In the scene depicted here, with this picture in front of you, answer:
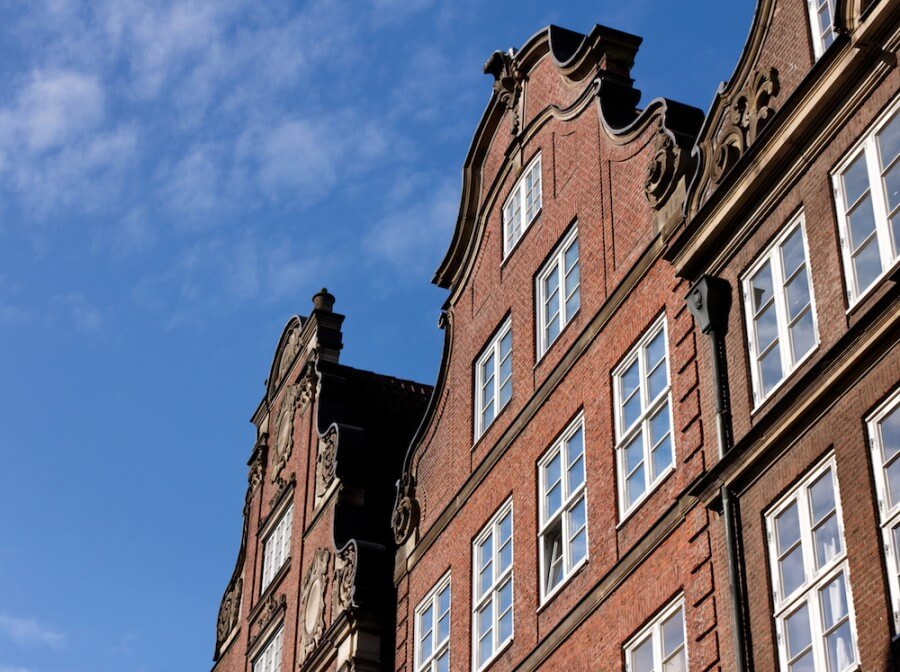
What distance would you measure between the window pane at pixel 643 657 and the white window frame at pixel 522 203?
7715 millimetres

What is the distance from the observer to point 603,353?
19.5 metres

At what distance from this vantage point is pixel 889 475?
43.3 ft

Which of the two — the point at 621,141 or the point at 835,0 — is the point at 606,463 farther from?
the point at 835,0

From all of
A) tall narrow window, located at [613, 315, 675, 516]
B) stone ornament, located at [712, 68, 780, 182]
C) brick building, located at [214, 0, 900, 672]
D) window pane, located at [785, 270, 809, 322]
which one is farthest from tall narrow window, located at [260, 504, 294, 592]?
window pane, located at [785, 270, 809, 322]

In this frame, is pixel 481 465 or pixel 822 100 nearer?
pixel 822 100

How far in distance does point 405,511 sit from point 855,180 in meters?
12.2

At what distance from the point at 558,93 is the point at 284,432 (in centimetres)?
1245

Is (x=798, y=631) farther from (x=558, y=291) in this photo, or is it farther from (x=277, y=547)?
(x=277, y=547)

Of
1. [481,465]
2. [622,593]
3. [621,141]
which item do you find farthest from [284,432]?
[622,593]

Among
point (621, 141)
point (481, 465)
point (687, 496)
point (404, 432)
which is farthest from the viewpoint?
point (404, 432)

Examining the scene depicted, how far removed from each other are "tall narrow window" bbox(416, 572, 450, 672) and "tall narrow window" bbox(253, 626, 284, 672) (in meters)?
6.51

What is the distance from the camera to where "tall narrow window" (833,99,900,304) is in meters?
14.1

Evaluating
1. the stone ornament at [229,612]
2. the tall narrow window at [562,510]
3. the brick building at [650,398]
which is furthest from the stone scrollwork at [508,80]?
the stone ornament at [229,612]

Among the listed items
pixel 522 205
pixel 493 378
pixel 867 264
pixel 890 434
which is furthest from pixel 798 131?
pixel 493 378
